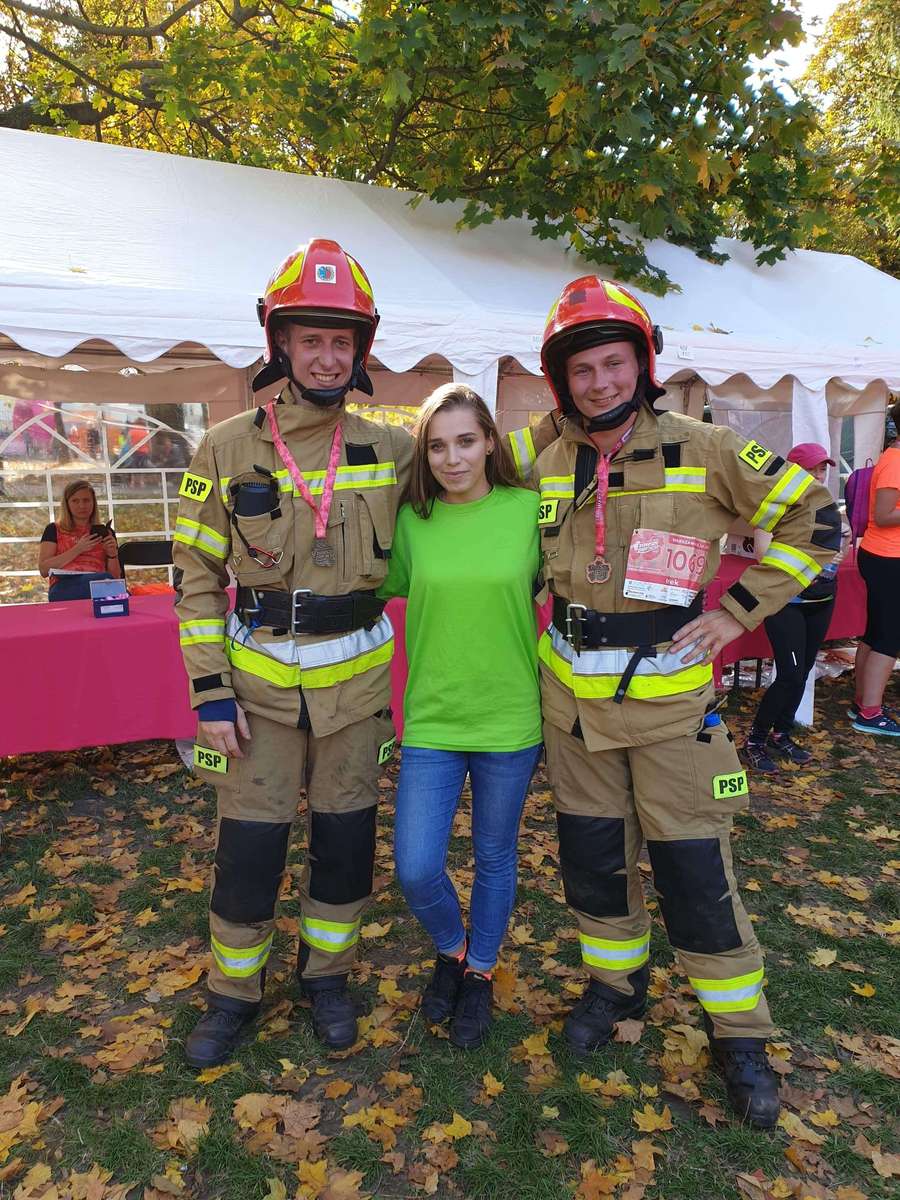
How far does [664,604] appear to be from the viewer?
7.22 ft

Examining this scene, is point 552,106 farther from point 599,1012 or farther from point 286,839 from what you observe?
point 599,1012

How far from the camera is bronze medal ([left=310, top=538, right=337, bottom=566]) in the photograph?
2264mm

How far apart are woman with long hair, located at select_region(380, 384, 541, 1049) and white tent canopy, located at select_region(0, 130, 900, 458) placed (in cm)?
247

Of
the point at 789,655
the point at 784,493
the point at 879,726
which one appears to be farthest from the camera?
the point at 879,726

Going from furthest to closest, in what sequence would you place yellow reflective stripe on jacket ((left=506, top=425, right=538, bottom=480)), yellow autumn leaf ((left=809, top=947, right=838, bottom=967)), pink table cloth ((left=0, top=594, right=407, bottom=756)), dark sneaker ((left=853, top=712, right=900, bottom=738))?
dark sneaker ((left=853, top=712, right=900, bottom=738))
pink table cloth ((left=0, top=594, right=407, bottom=756))
yellow autumn leaf ((left=809, top=947, right=838, bottom=967))
yellow reflective stripe on jacket ((left=506, top=425, right=538, bottom=480))

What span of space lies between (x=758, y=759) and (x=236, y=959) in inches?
143

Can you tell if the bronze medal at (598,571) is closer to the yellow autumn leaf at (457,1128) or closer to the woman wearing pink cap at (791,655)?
the yellow autumn leaf at (457,1128)

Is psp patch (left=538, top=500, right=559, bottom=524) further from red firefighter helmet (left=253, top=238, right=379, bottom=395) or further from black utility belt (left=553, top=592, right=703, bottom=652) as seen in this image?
red firefighter helmet (left=253, top=238, right=379, bottom=395)

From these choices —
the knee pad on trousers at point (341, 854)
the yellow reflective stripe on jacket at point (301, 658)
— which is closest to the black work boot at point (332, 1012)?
the knee pad on trousers at point (341, 854)

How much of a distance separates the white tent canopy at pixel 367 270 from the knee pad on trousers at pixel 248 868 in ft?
8.86

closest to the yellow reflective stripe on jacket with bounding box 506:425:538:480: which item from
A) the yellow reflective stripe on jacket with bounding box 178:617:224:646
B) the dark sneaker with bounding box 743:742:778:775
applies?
the yellow reflective stripe on jacket with bounding box 178:617:224:646

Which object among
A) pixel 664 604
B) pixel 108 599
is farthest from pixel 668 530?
pixel 108 599

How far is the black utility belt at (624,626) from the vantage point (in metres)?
2.20

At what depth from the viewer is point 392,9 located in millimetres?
5473
